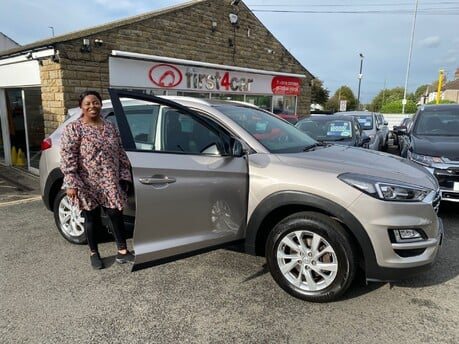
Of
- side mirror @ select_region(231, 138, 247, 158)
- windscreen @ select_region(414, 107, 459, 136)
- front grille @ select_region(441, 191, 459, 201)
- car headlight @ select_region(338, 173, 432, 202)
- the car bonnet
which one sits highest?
windscreen @ select_region(414, 107, 459, 136)

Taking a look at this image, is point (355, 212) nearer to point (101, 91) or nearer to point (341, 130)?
point (341, 130)

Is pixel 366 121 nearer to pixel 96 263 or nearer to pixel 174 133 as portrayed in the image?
pixel 174 133

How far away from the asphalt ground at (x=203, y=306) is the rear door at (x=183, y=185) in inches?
18.7

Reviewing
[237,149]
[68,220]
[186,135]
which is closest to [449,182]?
[237,149]

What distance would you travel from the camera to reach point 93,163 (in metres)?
3.14

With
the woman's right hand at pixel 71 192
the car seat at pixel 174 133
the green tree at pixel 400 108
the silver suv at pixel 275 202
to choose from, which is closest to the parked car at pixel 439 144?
the silver suv at pixel 275 202

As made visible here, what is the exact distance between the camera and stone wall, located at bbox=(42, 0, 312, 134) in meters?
7.50

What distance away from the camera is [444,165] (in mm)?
4930

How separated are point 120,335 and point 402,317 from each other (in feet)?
7.00

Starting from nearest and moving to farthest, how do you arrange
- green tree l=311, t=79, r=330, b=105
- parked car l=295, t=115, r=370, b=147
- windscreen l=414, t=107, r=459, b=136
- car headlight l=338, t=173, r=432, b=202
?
car headlight l=338, t=173, r=432, b=202
windscreen l=414, t=107, r=459, b=136
parked car l=295, t=115, r=370, b=147
green tree l=311, t=79, r=330, b=105

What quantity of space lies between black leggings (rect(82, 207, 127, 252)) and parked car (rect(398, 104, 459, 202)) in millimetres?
4161

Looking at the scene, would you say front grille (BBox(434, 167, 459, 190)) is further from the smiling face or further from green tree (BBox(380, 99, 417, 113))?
green tree (BBox(380, 99, 417, 113))

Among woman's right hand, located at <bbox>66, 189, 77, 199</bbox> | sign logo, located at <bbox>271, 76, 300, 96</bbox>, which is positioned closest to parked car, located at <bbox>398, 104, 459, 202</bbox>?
woman's right hand, located at <bbox>66, 189, 77, 199</bbox>

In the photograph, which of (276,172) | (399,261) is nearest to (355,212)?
(399,261)
